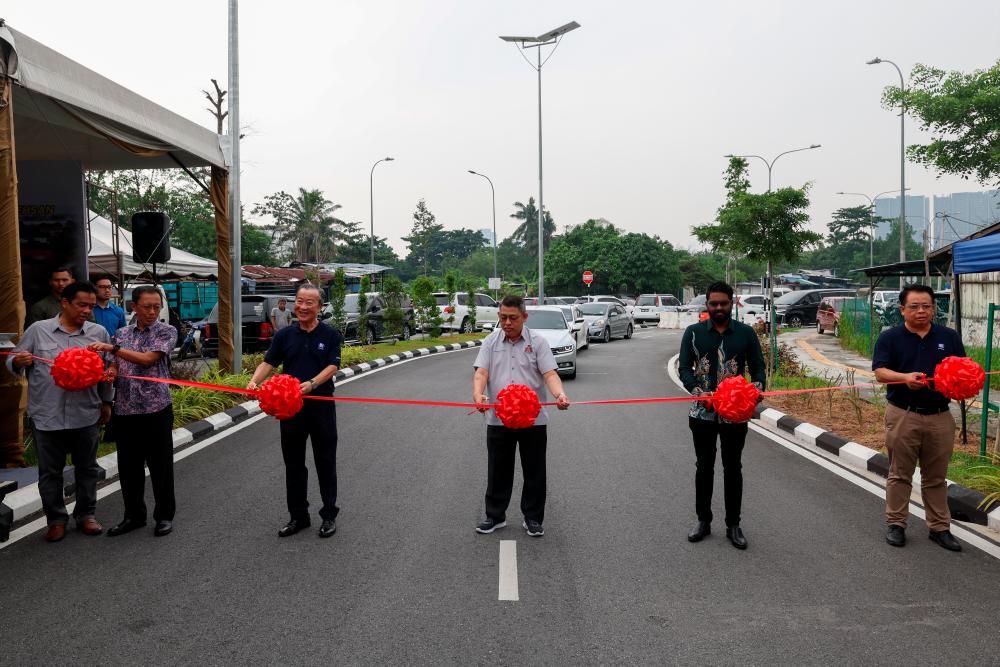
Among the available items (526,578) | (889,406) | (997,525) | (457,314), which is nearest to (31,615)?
(526,578)

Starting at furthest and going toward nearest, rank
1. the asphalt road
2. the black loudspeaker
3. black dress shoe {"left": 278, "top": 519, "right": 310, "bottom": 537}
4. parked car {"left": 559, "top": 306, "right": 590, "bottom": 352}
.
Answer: parked car {"left": 559, "top": 306, "right": 590, "bottom": 352}, the black loudspeaker, black dress shoe {"left": 278, "top": 519, "right": 310, "bottom": 537}, the asphalt road

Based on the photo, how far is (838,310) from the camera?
96.3 feet

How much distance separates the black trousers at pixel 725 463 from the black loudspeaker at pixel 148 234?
9588 mm

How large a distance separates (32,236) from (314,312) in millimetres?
7950

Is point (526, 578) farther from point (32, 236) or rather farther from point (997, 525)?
point (32, 236)

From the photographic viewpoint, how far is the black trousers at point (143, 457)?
5.51 metres

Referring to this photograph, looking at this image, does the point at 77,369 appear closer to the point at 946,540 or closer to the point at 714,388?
the point at 714,388

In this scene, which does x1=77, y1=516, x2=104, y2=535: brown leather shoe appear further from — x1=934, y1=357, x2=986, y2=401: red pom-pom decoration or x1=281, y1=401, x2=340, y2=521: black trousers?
x1=934, y1=357, x2=986, y2=401: red pom-pom decoration

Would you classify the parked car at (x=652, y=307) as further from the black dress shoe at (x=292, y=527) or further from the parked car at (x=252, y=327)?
the black dress shoe at (x=292, y=527)

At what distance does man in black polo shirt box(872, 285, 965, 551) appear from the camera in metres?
5.28

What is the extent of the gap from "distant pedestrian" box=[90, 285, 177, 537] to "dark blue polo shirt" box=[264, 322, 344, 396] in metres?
0.74

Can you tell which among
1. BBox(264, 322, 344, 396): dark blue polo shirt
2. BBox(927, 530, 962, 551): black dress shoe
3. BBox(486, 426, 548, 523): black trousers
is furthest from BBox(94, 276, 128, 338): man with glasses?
BBox(927, 530, 962, 551): black dress shoe

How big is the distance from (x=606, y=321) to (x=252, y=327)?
12555mm

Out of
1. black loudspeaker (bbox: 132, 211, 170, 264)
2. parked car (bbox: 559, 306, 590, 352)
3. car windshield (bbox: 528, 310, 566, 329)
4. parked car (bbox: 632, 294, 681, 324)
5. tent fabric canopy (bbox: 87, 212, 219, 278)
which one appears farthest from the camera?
parked car (bbox: 632, 294, 681, 324)
